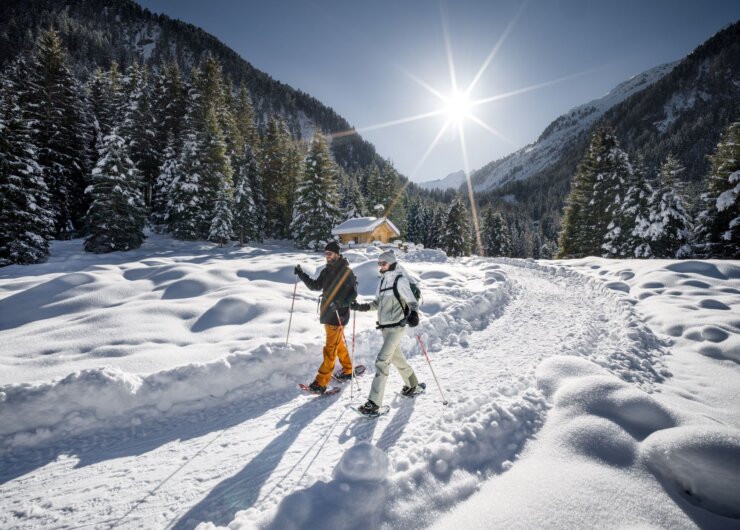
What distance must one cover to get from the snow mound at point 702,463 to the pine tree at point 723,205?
89.8 feet

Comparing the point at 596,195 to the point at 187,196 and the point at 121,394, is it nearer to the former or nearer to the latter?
the point at 121,394

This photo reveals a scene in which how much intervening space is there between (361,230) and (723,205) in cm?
2941

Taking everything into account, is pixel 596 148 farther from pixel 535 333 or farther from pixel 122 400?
pixel 122 400

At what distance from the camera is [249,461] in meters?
3.80

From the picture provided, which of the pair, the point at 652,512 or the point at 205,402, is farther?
the point at 205,402

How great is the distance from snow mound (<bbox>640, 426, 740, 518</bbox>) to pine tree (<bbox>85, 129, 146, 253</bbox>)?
3015 cm

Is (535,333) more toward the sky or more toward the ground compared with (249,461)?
more toward the sky

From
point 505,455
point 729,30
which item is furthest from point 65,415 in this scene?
point 729,30

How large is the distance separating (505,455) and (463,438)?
0.46 metres

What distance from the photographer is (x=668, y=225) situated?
24.5m

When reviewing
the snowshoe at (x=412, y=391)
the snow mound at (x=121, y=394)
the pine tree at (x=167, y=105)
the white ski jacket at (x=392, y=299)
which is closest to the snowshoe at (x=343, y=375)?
the snow mound at (x=121, y=394)

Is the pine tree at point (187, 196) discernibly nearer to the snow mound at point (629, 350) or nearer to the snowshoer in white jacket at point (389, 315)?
the snowshoer in white jacket at point (389, 315)

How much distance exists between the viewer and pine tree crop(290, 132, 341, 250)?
34.6 meters

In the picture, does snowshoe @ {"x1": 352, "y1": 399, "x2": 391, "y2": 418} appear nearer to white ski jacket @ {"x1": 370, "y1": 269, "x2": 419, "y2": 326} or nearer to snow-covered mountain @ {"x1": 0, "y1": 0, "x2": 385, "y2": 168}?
white ski jacket @ {"x1": 370, "y1": 269, "x2": 419, "y2": 326}
